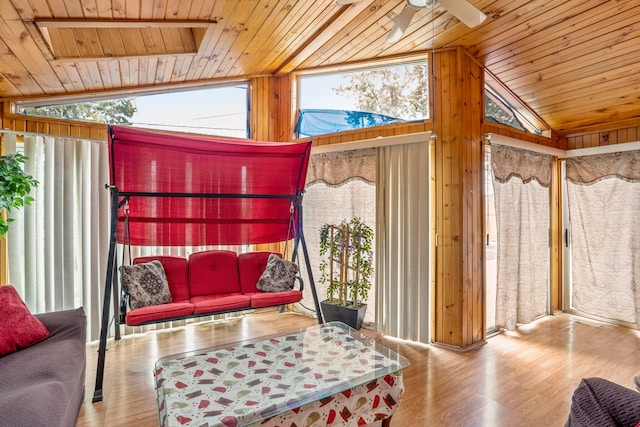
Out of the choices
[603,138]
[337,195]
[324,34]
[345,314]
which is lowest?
[345,314]

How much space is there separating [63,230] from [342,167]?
2775mm

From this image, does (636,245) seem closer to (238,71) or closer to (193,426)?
(193,426)

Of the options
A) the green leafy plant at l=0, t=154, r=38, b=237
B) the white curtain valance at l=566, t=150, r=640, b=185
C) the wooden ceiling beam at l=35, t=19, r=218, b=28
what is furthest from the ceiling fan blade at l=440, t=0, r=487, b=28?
the green leafy plant at l=0, t=154, r=38, b=237

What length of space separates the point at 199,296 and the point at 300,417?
6.55 feet

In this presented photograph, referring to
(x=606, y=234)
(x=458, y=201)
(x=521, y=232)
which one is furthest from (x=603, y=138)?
(x=458, y=201)

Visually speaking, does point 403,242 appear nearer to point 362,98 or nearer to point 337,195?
point 337,195

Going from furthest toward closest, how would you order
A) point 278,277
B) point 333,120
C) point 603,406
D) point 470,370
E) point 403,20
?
point 333,120
point 278,277
point 470,370
point 403,20
point 603,406

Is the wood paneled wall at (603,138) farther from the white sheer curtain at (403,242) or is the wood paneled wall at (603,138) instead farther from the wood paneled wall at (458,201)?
the white sheer curtain at (403,242)

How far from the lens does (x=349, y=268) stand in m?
3.64

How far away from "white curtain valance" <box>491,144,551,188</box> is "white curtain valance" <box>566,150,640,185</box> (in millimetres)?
273

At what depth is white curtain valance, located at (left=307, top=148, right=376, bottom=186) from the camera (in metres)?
3.68

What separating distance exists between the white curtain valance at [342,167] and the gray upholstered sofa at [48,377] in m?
2.60

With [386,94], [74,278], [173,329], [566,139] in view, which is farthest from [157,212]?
[566,139]

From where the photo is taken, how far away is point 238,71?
4047 mm
